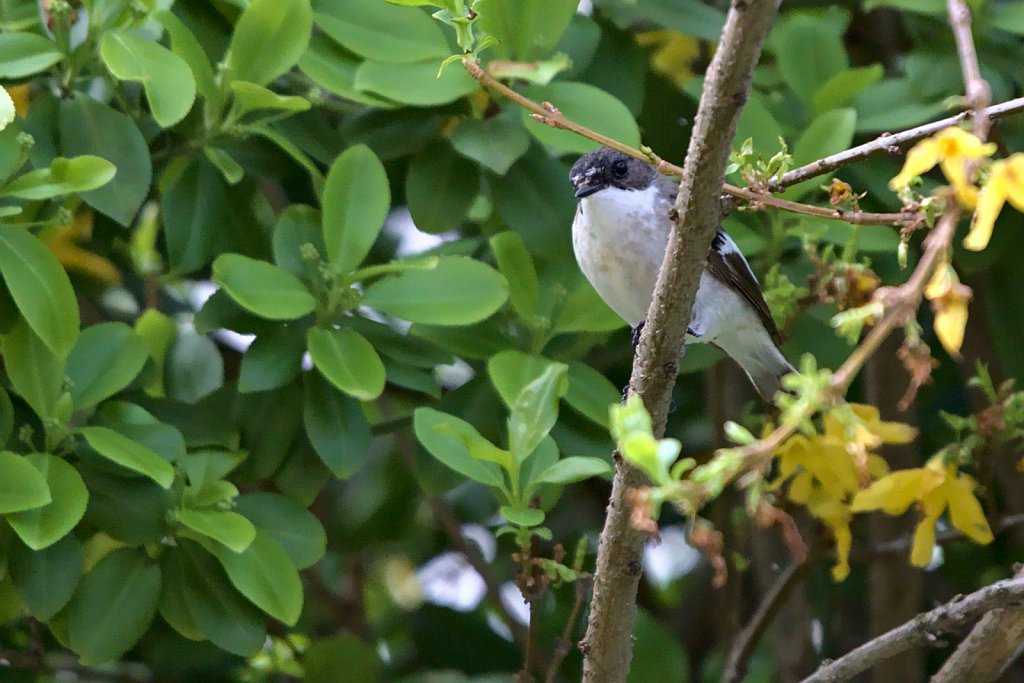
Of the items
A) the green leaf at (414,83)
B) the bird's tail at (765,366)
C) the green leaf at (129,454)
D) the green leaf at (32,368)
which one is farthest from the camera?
the bird's tail at (765,366)

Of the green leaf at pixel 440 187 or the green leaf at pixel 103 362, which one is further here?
the green leaf at pixel 440 187

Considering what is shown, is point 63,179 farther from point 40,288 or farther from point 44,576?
point 44,576

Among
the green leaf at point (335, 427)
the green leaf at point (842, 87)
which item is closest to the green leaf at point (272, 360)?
the green leaf at point (335, 427)

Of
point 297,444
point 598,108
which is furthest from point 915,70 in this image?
point 297,444

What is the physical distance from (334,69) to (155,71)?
20.9 inches

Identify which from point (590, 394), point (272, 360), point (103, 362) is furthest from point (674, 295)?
point (103, 362)

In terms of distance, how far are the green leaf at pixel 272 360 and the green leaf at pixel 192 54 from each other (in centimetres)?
60

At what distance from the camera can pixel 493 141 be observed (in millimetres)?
3139

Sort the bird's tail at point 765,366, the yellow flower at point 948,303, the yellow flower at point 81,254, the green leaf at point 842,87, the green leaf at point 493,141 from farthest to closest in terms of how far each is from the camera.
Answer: the bird's tail at point 765,366, the yellow flower at point 81,254, the green leaf at point 842,87, the green leaf at point 493,141, the yellow flower at point 948,303

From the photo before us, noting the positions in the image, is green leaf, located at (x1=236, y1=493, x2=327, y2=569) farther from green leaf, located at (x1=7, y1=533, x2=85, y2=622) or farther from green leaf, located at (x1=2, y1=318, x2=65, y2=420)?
green leaf, located at (x1=2, y1=318, x2=65, y2=420)

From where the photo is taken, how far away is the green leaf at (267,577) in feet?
9.20

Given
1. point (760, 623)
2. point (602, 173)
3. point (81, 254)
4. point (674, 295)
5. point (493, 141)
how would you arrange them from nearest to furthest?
point (674, 295) → point (493, 141) → point (602, 173) → point (760, 623) → point (81, 254)

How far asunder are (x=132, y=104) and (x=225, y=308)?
→ 633 millimetres

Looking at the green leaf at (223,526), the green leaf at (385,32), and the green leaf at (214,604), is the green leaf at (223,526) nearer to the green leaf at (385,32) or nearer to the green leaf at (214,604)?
the green leaf at (214,604)
